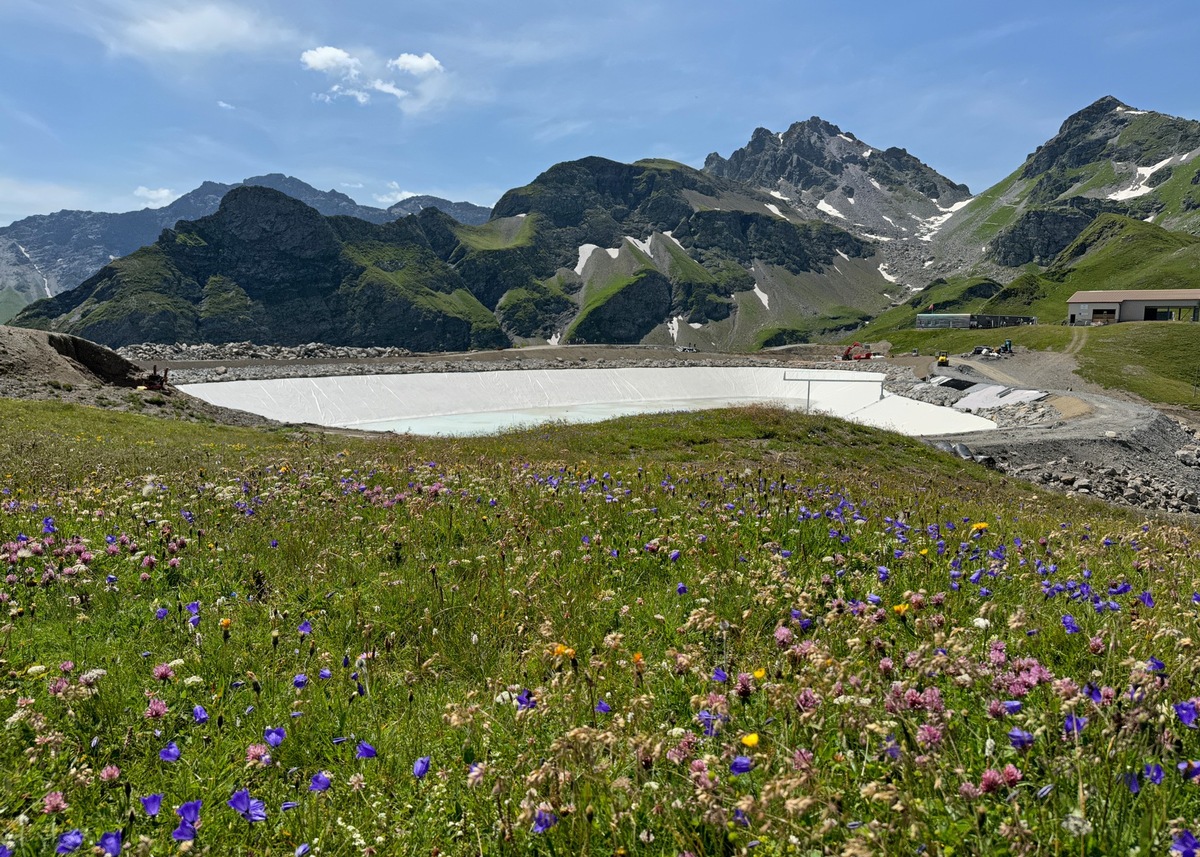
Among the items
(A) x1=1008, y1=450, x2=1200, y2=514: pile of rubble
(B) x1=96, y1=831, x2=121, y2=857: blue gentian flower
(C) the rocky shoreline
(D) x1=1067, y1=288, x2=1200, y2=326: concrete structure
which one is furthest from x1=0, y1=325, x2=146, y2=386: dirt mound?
(D) x1=1067, y1=288, x2=1200, y2=326: concrete structure

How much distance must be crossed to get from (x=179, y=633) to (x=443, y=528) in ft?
10.7

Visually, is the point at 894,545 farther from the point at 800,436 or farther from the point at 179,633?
the point at 800,436

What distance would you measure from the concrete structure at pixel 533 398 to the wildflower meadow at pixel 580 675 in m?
26.5

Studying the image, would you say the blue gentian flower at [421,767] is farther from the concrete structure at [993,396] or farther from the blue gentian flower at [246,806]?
the concrete structure at [993,396]

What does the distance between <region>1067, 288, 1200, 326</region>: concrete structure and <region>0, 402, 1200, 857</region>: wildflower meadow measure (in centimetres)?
16380

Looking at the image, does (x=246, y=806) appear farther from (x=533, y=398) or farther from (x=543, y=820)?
(x=533, y=398)

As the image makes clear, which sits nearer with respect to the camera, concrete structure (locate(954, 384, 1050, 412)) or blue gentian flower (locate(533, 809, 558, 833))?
blue gentian flower (locate(533, 809, 558, 833))

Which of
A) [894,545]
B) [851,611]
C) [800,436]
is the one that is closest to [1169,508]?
[800,436]

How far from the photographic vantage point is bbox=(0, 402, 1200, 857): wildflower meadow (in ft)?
8.85

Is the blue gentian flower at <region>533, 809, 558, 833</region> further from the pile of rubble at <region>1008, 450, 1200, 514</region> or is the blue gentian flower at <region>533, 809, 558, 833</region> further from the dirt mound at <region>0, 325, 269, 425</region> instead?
the dirt mound at <region>0, 325, 269, 425</region>

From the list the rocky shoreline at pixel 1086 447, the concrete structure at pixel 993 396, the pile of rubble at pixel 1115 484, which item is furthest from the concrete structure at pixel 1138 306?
the pile of rubble at pixel 1115 484

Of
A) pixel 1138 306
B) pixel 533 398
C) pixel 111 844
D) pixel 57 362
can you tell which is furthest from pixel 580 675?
pixel 1138 306

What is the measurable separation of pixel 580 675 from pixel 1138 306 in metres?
179

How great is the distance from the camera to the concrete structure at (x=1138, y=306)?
436 ft
